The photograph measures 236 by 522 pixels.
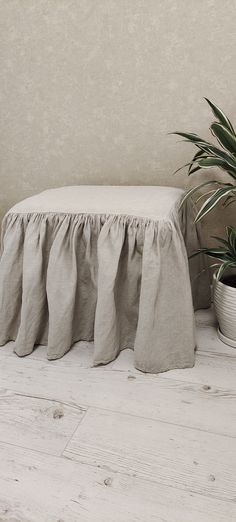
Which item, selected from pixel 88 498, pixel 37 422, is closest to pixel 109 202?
pixel 37 422

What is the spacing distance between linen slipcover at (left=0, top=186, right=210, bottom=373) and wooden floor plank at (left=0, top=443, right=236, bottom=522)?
41 centimetres

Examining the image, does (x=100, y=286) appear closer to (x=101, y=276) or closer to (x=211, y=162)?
(x=101, y=276)

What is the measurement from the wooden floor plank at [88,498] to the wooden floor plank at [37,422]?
6 centimetres

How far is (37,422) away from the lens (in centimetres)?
105

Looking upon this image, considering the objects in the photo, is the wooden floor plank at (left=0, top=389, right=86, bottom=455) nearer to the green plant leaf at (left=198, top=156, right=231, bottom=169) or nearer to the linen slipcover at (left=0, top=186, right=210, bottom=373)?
the linen slipcover at (left=0, top=186, right=210, bottom=373)

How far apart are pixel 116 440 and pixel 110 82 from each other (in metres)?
1.42

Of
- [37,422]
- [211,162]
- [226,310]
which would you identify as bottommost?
[37,422]

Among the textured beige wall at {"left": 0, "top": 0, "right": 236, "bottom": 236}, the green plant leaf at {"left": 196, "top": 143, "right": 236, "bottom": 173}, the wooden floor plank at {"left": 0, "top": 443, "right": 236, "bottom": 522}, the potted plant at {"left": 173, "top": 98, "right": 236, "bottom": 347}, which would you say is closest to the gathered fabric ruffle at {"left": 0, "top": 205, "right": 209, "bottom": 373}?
the potted plant at {"left": 173, "top": 98, "right": 236, "bottom": 347}

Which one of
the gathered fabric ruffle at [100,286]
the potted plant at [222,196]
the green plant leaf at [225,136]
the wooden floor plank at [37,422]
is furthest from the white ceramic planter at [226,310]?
the wooden floor plank at [37,422]

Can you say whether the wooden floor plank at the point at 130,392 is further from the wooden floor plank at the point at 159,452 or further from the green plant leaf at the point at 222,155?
the green plant leaf at the point at 222,155

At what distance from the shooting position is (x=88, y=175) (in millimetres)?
1745

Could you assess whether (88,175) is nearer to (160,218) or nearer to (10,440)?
(160,218)

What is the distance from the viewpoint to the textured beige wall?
1.41 meters

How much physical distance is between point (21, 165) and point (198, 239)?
102 centimetres
